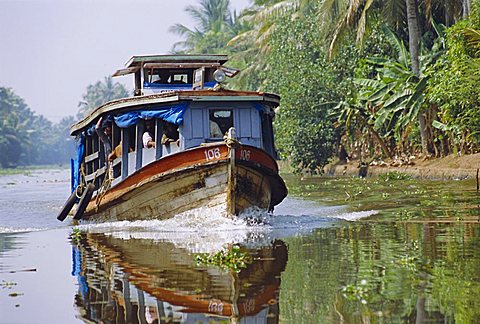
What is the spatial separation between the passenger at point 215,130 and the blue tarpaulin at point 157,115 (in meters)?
0.72

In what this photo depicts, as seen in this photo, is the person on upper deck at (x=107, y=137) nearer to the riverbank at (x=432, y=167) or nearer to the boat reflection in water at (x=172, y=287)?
the boat reflection in water at (x=172, y=287)

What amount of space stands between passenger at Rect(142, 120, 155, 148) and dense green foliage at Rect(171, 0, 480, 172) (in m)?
8.15

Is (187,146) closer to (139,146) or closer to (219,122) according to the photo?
(219,122)

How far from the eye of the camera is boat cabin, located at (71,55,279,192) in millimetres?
14188

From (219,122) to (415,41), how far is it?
12.9 meters

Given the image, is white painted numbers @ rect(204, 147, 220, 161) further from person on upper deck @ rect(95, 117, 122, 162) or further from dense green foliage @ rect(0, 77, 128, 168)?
dense green foliage @ rect(0, 77, 128, 168)

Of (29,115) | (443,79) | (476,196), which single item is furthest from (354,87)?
(29,115)

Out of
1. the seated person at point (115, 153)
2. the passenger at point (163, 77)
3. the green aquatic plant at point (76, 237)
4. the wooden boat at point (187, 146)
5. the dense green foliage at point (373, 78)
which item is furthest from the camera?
the dense green foliage at point (373, 78)

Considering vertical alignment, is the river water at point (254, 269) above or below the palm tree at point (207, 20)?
below

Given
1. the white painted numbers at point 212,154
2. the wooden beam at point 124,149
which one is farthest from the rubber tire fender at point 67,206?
the white painted numbers at point 212,154

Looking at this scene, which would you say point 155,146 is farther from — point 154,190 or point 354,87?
point 354,87

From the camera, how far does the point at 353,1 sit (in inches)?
1053

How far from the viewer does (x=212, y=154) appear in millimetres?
13539

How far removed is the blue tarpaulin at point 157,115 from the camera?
1413 cm
